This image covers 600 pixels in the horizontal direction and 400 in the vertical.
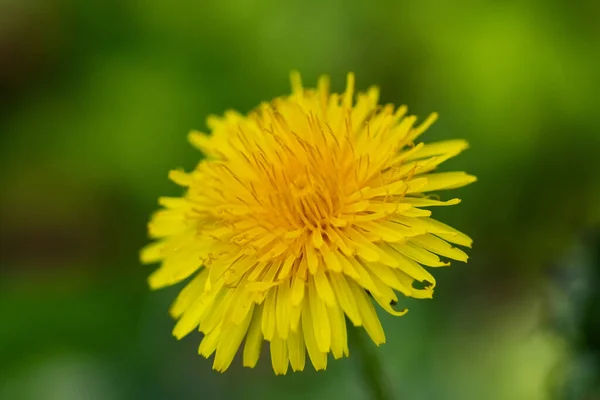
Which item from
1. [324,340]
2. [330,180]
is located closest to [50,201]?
[330,180]

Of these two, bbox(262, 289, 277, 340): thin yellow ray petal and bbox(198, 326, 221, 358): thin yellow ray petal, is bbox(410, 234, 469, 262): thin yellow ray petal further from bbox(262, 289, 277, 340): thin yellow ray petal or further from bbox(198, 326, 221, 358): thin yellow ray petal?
bbox(198, 326, 221, 358): thin yellow ray petal

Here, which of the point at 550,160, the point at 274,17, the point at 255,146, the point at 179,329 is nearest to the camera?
the point at 179,329

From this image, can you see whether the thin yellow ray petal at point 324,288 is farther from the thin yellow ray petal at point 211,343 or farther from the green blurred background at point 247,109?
the green blurred background at point 247,109

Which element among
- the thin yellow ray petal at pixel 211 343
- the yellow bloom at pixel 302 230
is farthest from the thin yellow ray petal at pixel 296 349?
the thin yellow ray petal at pixel 211 343

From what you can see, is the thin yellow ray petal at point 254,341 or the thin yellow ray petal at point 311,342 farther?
the thin yellow ray petal at point 254,341

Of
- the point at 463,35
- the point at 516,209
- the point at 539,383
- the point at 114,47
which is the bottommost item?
the point at 539,383

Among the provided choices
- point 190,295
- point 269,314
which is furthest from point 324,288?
point 190,295

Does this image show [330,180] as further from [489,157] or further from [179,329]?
[489,157]
